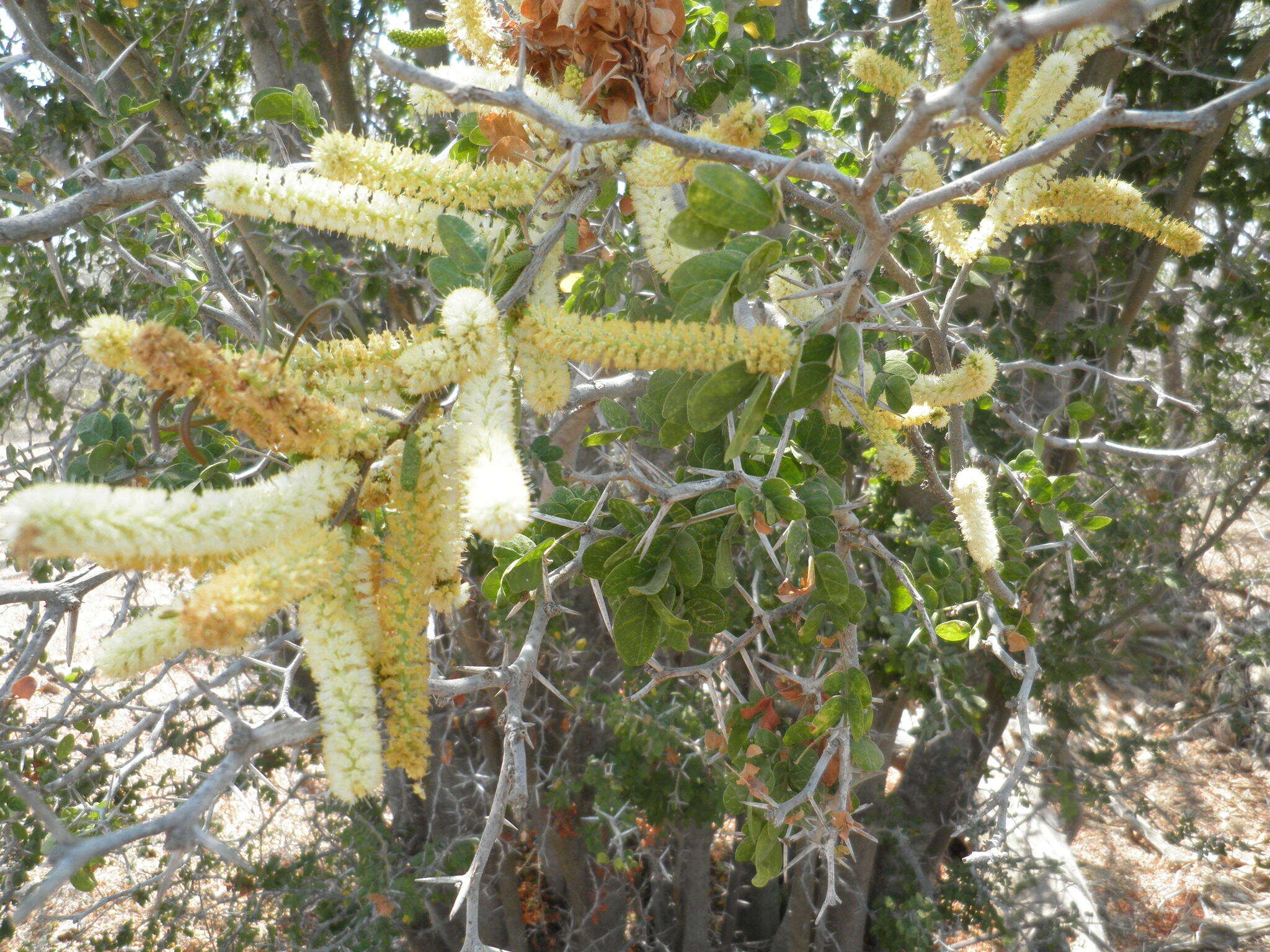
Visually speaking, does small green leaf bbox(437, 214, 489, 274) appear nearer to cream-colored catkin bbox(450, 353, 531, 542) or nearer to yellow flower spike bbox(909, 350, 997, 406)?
cream-colored catkin bbox(450, 353, 531, 542)

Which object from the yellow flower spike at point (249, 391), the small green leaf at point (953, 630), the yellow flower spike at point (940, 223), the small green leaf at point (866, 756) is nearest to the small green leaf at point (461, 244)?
the yellow flower spike at point (249, 391)

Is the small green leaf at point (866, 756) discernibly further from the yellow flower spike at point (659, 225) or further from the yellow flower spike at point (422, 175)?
the yellow flower spike at point (422, 175)

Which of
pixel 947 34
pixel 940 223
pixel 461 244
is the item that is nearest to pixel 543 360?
pixel 461 244

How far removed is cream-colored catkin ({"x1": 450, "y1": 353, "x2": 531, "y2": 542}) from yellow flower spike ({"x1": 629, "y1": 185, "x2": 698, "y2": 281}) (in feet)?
1.15

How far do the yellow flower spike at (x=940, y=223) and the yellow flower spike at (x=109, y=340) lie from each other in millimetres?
979

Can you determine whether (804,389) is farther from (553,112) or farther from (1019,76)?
(1019,76)

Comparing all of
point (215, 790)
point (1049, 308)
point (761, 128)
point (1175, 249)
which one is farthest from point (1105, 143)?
point (215, 790)

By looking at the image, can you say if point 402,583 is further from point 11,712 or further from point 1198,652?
point 1198,652

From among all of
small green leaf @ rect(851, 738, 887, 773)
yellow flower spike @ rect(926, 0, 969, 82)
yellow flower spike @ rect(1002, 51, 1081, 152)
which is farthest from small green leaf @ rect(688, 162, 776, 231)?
small green leaf @ rect(851, 738, 887, 773)

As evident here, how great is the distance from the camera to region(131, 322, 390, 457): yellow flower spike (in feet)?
2.17

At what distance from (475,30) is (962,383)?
2.80 ft

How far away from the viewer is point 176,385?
68 cm

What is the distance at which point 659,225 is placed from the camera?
1.07m

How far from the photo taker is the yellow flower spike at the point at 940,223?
3.88 feet
